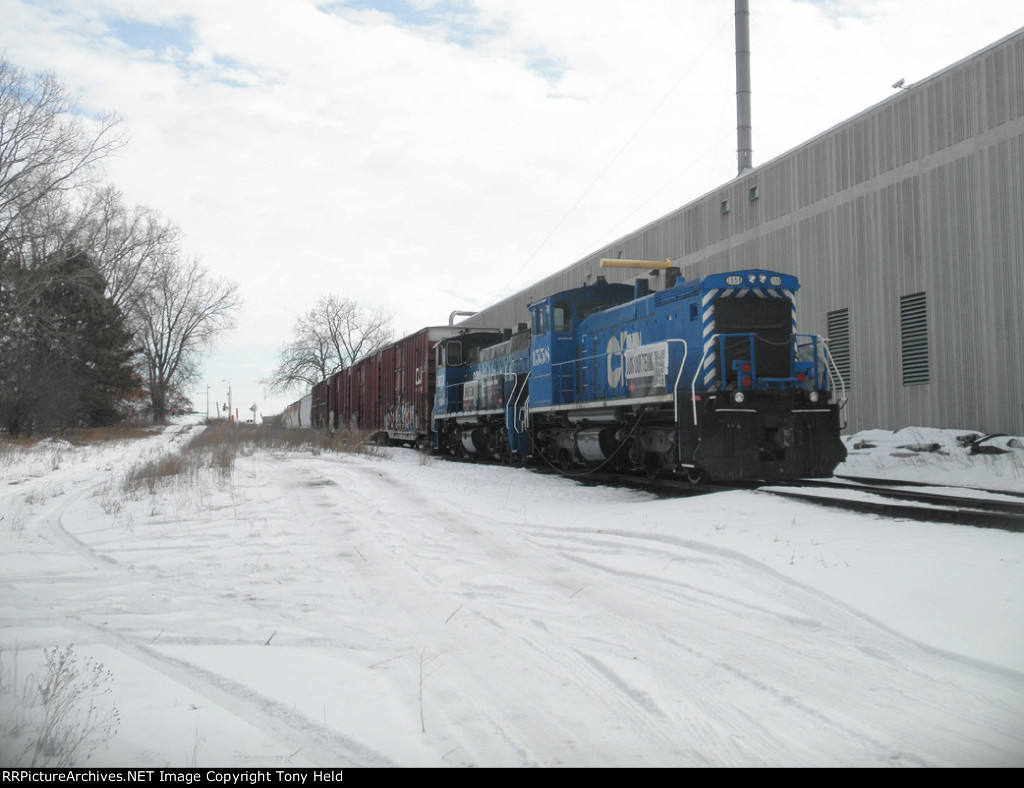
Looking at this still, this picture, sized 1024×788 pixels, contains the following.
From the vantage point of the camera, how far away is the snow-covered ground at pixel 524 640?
2832mm

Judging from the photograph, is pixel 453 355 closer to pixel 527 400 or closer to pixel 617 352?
pixel 527 400

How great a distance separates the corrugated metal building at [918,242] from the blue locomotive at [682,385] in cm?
304

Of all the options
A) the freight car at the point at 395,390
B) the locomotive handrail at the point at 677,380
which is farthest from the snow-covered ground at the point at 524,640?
the freight car at the point at 395,390

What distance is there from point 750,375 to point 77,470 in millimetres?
15151

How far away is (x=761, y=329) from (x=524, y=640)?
759cm

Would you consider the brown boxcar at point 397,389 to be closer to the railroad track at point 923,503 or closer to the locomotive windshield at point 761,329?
the locomotive windshield at point 761,329

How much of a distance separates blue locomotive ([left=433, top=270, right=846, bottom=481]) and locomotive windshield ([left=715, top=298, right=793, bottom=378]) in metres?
0.01

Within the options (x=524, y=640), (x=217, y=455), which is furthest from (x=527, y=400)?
(x=524, y=640)

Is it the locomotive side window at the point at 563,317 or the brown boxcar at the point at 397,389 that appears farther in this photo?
the brown boxcar at the point at 397,389

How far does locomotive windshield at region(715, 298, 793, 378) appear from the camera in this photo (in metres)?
10.2

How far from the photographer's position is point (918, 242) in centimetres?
1409

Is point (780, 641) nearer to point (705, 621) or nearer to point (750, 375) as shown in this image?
point (705, 621)
